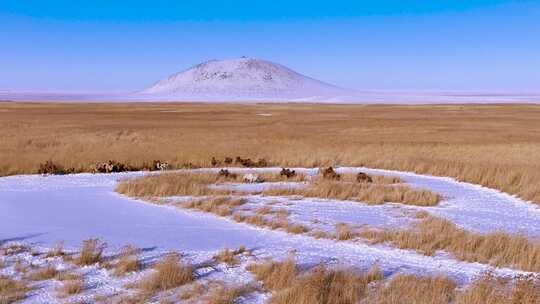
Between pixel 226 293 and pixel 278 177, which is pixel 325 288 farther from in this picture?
pixel 278 177

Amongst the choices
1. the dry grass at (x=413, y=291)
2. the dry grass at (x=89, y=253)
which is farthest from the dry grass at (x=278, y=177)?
the dry grass at (x=413, y=291)

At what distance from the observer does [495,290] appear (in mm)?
7449

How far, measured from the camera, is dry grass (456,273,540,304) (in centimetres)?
711

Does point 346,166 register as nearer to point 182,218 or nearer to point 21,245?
point 182,218

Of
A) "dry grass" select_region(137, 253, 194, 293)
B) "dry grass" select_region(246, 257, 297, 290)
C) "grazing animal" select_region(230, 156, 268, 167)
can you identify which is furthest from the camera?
"grazing animal" select_region(230, 156, 268, 167)

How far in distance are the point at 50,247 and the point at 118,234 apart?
1448 millimetres

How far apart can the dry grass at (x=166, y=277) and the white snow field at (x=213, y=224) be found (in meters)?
0.31

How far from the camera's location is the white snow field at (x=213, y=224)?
8.80m

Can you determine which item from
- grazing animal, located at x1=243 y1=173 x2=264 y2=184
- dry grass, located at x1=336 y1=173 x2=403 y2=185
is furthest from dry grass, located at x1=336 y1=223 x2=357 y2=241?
grazing animal, located at x1=243 y1=173 x2=264 y2=184

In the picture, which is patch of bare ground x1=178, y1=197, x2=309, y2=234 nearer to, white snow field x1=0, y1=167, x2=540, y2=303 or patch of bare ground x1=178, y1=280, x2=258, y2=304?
white snow field x1=0, y1=167, x2=540, y2=303

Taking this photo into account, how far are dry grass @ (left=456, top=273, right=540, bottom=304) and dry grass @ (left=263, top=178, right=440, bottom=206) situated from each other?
23.6 ft

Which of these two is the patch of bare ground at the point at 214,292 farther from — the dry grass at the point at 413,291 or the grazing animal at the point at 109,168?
the grazing animal at the point at 109,168

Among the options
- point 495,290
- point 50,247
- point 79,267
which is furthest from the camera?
point 50,247

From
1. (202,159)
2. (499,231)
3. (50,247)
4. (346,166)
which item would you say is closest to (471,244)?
(499,231)
